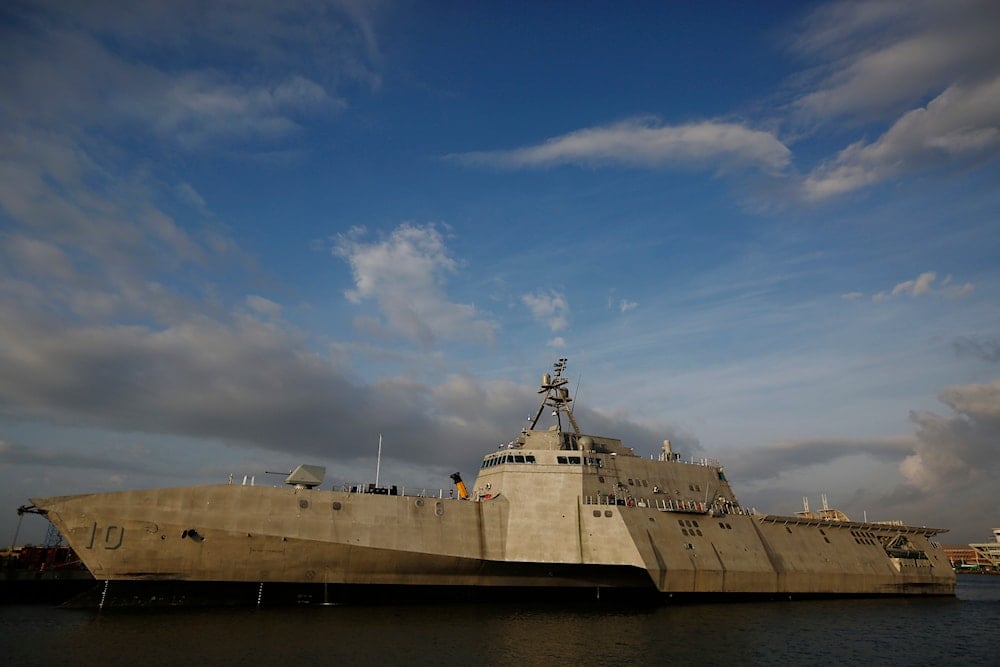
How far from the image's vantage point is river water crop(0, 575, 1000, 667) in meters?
19.6

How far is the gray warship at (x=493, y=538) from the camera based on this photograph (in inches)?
1051

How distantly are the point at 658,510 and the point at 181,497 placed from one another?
24.6 metres

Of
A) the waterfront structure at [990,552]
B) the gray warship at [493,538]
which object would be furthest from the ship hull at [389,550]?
the waterfront structure at [990,552]

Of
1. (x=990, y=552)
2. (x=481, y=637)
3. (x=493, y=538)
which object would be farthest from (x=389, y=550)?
(x=990, y=552)

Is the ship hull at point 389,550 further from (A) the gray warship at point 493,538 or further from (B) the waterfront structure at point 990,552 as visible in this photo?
(B) the waterfront structure at point 990,552

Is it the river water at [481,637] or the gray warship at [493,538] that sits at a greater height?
the gray warship at [493,538]

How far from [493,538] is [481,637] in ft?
28.7

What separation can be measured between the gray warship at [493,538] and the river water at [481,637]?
3.99 ft

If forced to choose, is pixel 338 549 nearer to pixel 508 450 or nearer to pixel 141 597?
pixel 141 597

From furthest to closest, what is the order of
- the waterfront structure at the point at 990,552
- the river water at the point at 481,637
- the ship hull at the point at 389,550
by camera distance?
1. the waterfront structure at the point at 990,552
2. the ship hull at the point at 389,550
3. the river water at the point at 481,637

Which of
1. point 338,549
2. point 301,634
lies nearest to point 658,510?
point 338,549

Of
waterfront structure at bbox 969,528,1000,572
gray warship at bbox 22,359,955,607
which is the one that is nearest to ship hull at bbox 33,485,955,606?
gray warship at bbox 22,359,955,607

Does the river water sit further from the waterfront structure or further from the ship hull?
the waterfront structure

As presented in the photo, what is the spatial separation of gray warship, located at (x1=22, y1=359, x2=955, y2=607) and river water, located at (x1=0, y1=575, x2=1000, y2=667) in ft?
3.99
